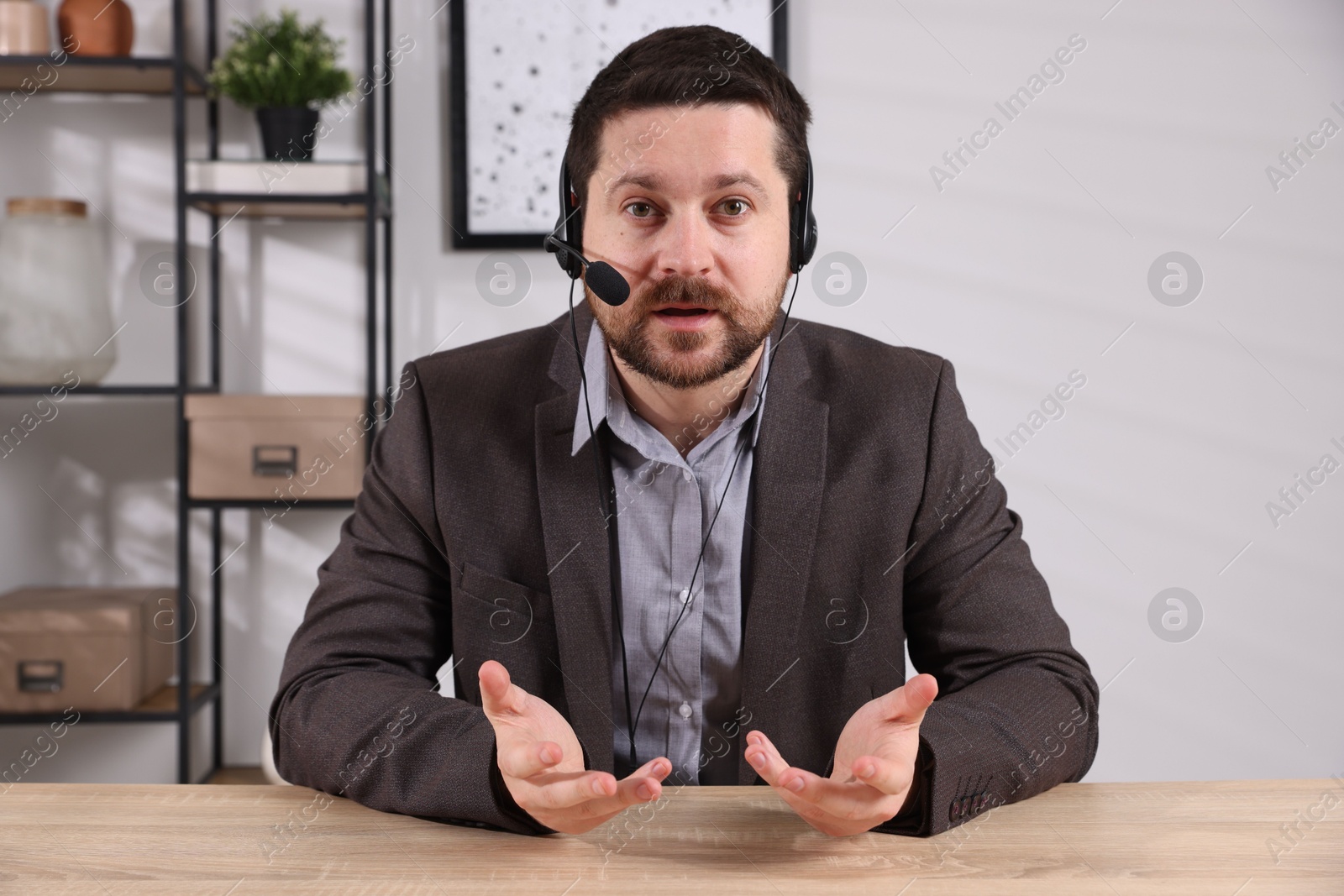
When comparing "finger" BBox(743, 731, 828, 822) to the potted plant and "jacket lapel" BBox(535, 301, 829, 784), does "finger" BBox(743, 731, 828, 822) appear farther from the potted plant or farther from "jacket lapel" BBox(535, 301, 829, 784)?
the potted plant

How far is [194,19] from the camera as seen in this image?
89.3 inches

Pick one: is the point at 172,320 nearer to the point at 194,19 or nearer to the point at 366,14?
the point at 194,19

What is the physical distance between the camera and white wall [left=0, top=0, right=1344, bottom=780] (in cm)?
230

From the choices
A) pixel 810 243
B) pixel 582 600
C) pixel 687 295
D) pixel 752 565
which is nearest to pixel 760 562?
pixel 752 565

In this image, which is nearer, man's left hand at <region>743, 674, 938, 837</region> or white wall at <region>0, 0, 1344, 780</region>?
man's left hand at <region>743, 674, 938, 837</region>

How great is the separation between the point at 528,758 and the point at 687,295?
0.59 metres

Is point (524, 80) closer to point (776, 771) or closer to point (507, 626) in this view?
point (507, 626)

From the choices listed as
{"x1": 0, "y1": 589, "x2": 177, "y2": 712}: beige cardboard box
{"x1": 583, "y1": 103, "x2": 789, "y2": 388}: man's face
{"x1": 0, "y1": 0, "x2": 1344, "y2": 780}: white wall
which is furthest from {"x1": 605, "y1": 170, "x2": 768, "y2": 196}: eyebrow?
{"x1": 0, "y1": 589, "x2": 177, "y2": 712}: beige cardboard box

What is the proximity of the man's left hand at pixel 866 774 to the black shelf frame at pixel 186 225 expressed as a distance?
1.51m

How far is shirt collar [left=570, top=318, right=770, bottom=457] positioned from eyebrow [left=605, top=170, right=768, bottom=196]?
193 millimetres

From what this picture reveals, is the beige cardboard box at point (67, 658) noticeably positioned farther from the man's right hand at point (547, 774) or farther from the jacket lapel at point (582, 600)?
the man's right hand at point (547, 774)

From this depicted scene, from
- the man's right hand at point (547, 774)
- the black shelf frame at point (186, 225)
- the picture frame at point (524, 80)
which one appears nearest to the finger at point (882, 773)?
the man's right hand at point (547, 774)

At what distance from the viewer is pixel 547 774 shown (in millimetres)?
754

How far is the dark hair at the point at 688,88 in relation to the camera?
45.8 inches
